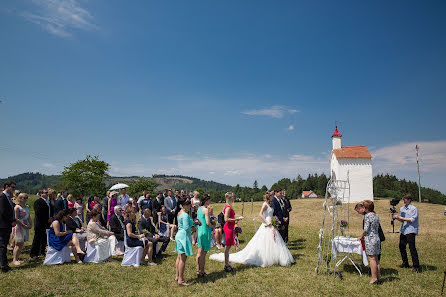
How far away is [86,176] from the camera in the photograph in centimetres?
4869

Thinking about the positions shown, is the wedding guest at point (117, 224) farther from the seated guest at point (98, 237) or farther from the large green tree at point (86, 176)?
the large green tree at point (86, 176)

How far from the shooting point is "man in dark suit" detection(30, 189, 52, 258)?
915cm

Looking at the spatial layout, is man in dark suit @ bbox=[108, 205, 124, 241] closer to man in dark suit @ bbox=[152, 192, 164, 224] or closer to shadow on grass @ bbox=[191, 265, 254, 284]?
shadow on grass @ bbox=[191, 265, 254, 284]

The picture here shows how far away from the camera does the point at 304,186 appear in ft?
397

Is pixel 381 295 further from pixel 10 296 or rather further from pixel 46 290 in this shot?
pixel 10 296

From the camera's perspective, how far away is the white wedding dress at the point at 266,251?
27.0 ft

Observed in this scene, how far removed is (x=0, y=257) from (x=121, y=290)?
3816 mm

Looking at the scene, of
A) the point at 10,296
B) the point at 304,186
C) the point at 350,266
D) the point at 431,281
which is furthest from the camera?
the point at 304,186

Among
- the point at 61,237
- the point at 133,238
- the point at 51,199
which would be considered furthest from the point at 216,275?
the point at 51,199

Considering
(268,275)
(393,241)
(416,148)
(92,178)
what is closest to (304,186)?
(416,148)

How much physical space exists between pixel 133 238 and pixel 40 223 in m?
3.70

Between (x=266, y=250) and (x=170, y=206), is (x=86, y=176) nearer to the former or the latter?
(x=170, y=206)

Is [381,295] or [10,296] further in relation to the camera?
[381,295]

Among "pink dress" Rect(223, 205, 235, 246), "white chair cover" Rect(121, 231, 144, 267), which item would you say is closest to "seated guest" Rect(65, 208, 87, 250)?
"white chair cover" Rect(121, 231, 144, 267)
